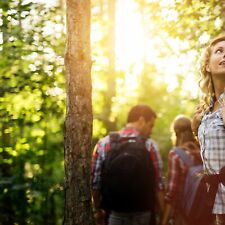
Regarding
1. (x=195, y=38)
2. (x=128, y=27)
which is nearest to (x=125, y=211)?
(x=195, y=38)

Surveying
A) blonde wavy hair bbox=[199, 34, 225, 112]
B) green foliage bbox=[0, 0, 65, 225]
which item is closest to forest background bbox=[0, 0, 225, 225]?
green foliage bbox=[0, 0, 65, 225]

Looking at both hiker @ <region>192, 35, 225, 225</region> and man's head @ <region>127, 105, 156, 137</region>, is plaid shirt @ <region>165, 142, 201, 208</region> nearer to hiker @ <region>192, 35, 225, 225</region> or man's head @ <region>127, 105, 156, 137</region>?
man's head @ <region>127, 105, 156, 137</region>

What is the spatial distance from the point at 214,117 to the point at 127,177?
178 centimetres

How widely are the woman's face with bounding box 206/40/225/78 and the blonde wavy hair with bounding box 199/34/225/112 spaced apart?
0.18 ft

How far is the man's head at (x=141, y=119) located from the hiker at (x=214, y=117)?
6.14 ft

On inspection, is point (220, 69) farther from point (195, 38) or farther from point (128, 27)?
point (128, 27)

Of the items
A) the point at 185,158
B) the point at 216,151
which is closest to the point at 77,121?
the point at 216,151

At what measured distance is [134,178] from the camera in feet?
16.2

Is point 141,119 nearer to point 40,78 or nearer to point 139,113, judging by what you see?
point 139,113

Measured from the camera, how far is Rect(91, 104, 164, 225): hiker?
507 cm

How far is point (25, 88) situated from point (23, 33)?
0.72m

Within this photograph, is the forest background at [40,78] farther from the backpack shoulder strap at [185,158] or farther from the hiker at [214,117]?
the hiker at [214,117]

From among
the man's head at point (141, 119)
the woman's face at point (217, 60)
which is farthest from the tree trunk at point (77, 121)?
the man's head at point (141, 119)

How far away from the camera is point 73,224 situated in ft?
13.5
